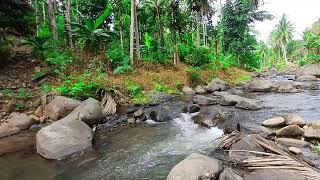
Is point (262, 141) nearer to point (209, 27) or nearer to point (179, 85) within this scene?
point (179, 85)

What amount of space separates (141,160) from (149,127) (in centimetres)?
302

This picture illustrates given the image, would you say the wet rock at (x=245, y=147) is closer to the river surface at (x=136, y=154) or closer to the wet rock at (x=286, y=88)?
the river surface at (x=136, y=154)

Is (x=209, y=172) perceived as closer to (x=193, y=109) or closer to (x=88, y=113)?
(x=88, y=113)

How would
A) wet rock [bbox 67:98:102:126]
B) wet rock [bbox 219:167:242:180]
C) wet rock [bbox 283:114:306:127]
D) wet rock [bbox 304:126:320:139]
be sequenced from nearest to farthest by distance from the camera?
wet rock [bbox 219:167:242:180] < wet rock [bbox 304:126:320:139] < wet rock [bbox 283:114:306:127] < wet rock [bbox 67:98:102:126]

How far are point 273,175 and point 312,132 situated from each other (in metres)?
3.42

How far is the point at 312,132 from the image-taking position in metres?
7.28

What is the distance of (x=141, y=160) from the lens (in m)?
6.80

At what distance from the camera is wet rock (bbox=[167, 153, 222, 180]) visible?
16.4ft

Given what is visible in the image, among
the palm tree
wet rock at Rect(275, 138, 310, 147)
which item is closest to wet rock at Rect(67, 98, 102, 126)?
wet rock at Rect(275, 138, 310, 147)

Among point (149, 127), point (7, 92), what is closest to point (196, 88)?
point (149, 127)

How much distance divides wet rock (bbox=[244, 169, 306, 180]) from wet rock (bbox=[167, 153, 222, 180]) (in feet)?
1.99

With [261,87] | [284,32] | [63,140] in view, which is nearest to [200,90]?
[261,87]

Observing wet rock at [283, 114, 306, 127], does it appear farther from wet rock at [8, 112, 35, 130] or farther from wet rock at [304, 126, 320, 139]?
wet rock at [8, 112, 35, 130]

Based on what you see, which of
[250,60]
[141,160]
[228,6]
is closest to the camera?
[141,160]
